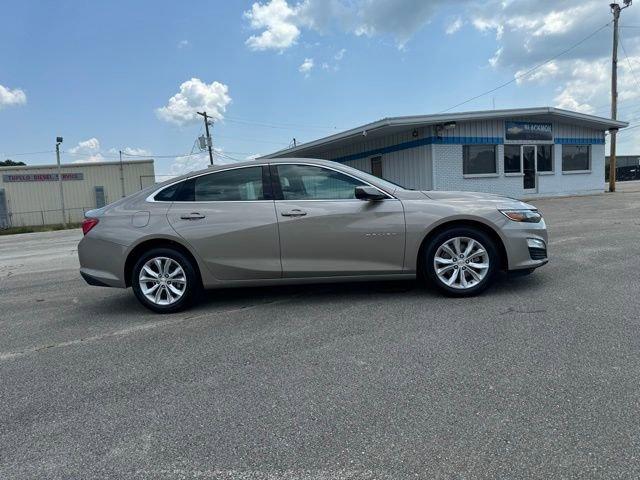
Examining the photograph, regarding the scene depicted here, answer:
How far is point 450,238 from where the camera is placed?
501 centimetres

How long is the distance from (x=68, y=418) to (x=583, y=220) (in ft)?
38.7

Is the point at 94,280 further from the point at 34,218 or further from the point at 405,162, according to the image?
the point at 34,218

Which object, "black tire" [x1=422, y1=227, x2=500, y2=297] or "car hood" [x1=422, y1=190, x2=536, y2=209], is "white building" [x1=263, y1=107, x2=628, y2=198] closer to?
"car hood" [x1=422, y1=190, x2=536, y2=209]

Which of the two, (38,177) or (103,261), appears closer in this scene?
(103,261)

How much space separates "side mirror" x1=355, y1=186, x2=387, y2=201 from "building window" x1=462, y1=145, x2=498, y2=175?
52.2 feet

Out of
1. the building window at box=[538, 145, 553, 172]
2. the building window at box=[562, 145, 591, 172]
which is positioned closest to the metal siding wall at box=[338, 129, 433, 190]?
the building window at box=[538, 145, 553, 172]

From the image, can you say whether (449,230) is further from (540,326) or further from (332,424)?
(332,424)

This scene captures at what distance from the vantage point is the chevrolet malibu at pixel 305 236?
16.3ft

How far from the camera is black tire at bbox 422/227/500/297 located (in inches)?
197

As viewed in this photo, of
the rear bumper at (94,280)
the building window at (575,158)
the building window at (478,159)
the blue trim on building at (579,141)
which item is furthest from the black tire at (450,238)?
the building window at (575,158)

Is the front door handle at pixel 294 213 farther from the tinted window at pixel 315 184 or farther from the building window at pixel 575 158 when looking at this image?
the building window at pixel 575 158

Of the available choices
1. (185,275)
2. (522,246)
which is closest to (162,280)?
(185,275)

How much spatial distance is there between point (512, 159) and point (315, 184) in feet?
58.8

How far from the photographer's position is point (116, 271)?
16.8ft
